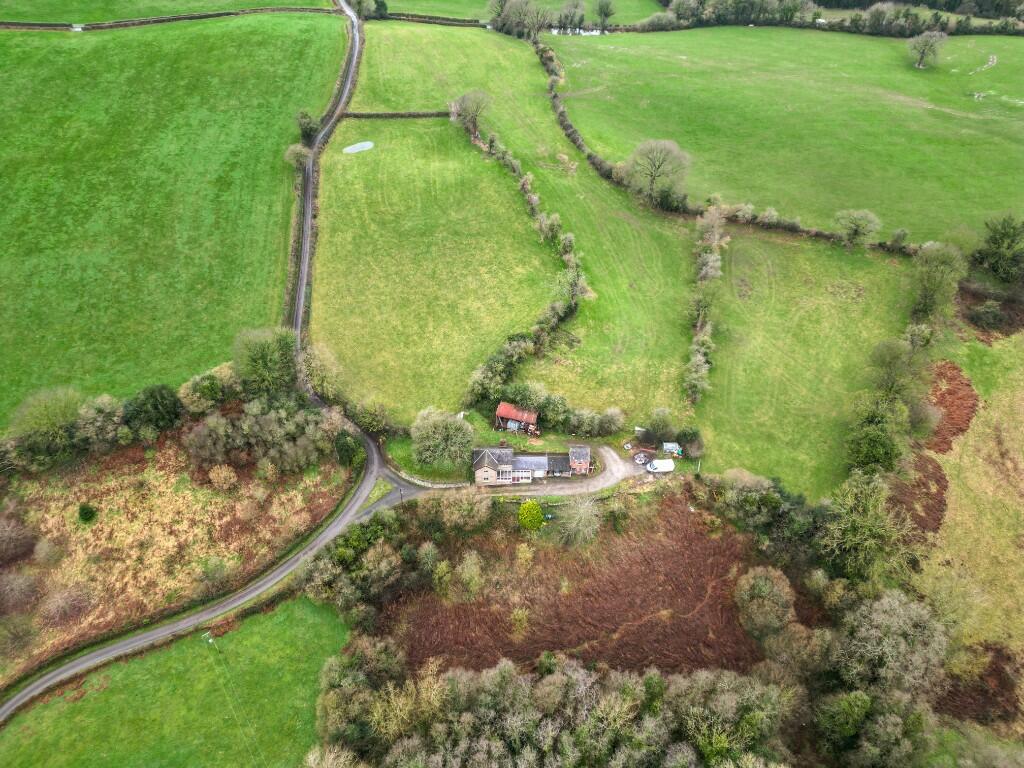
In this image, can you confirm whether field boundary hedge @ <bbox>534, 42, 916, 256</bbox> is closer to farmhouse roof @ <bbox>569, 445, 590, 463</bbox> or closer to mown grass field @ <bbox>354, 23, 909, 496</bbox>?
mown grass field @ <bbox>354, 23, 909, 496</bbox>

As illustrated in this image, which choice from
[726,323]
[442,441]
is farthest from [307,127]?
[726,323]

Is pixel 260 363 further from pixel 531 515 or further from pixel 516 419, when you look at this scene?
pixel 531 515

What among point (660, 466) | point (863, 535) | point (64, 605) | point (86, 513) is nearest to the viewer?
point (64, 605)

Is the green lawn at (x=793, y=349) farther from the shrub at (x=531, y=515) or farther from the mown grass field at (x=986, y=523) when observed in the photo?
the shrub at (x=531, y=515)

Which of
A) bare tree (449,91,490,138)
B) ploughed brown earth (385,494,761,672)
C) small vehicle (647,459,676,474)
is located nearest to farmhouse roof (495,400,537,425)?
small vehicle (647,459,676,474)

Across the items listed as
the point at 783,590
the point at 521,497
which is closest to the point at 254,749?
the point at 521,497

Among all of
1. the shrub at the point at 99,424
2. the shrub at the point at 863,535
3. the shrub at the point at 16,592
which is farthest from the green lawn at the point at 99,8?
the shrub at the point at 863,535
